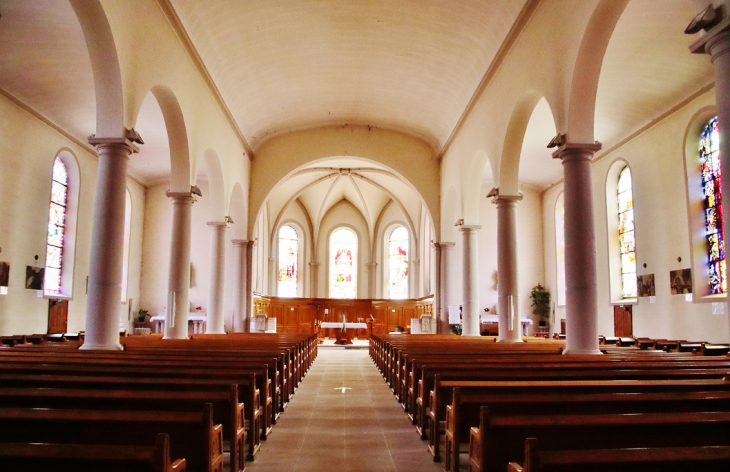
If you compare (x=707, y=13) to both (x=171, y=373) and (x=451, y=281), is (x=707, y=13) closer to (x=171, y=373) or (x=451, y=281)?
(x=171, y=373)

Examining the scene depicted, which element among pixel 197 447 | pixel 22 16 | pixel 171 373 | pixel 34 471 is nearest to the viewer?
pixel 34 471

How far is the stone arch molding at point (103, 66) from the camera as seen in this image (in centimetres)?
834

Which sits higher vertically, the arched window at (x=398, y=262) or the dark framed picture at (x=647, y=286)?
the arched window at (x=398, y=262)

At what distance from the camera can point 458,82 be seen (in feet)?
48.2

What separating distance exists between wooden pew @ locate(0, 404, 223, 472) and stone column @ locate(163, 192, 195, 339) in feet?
31.9

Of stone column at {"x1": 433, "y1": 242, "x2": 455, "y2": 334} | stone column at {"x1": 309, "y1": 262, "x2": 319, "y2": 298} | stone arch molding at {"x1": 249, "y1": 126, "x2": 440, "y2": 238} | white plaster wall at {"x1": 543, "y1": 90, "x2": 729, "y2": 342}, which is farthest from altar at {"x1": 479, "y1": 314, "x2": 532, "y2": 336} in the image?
stone column at {"x1": 309, "y1": 262, "x2": 319, "y2": 298}

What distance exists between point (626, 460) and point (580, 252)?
23.4 feet

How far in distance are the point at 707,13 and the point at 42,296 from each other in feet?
49.3

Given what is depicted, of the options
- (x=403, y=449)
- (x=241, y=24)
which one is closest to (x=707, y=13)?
(x=403, y=449)

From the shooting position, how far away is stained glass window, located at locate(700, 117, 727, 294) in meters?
12.5

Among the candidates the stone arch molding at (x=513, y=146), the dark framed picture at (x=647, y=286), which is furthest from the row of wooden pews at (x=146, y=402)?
the dark framed picture at (x=647, y=286)

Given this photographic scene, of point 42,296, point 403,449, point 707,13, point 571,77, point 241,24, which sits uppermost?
point 241,24

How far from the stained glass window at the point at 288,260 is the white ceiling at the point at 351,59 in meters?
11.4

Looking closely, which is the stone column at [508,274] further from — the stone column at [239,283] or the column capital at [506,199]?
the stone column at [239,283]
